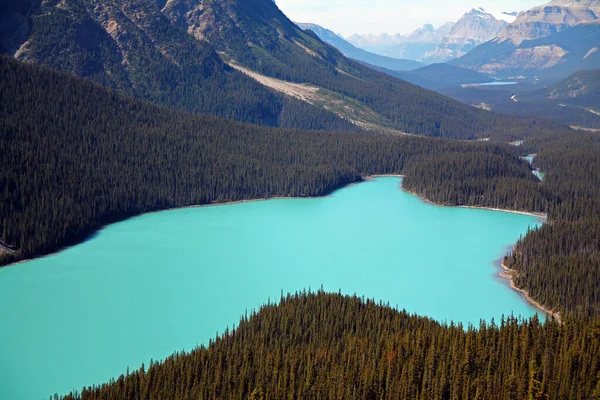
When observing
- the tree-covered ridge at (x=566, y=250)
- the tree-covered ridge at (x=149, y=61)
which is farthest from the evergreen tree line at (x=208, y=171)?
the tree-covered ridge at (x=149, y=61)

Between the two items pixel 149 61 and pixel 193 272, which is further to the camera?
pixel 149 61

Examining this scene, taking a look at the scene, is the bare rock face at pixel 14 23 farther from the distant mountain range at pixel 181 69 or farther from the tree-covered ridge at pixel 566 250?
the tree-covered ridge at pixel 566 250

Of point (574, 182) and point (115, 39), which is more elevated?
point (115, 39)

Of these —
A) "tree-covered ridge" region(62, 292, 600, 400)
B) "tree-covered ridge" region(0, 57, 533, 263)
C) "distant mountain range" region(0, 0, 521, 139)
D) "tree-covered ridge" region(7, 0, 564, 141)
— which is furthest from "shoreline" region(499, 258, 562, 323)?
"distant mountain range" region(0, 0, 521, 139)

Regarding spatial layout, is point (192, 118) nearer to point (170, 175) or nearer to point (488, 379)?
point (170, 175)

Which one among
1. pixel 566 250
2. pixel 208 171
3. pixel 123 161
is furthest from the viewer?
→ pixel 208 171

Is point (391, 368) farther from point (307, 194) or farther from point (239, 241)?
point (307, 194)

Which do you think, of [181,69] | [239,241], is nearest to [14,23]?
[181,69]

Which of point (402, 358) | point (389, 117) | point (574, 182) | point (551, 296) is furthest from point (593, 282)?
point (389, 117)
